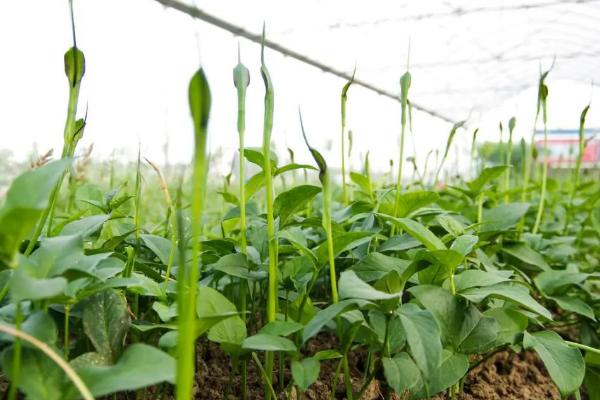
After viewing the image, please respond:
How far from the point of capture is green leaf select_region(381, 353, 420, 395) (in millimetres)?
370

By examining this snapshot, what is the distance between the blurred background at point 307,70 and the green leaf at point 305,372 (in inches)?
6.0

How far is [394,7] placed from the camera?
7254mm

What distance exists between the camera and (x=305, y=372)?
35 centimetres

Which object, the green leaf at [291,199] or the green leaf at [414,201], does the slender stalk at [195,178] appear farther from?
the green leaf at [414,201]

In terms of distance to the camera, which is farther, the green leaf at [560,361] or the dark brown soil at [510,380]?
the dark brown soil at [510,380]

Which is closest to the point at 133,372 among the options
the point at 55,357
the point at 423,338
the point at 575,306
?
the point at 55,357

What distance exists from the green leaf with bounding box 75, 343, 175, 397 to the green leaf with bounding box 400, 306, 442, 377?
5.4 inches

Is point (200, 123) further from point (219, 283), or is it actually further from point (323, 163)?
point (219, 283)

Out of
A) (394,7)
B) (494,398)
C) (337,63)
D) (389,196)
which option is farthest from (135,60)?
(337,63)

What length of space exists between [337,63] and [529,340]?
29.9 feet

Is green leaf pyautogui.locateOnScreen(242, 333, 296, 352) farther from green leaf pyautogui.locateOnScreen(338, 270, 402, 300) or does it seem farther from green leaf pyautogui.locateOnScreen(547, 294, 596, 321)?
green leaf pyautogui.locateOnScreen(547, 294, 596, 321)

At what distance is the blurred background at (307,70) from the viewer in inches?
38.7

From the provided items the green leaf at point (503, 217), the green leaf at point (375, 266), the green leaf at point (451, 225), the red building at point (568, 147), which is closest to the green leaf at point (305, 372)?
the green leaf at point (375, 266)

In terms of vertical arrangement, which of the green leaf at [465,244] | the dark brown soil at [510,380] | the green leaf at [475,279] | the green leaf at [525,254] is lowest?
the dark brown soil at [510,380]
